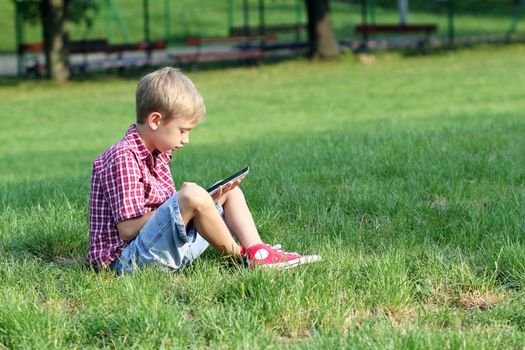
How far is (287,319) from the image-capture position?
383cm

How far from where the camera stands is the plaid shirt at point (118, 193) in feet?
15.4

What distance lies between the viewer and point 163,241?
455 cm

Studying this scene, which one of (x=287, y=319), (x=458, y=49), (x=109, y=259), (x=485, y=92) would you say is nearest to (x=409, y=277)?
(x=287, y=319)

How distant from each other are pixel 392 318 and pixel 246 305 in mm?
591

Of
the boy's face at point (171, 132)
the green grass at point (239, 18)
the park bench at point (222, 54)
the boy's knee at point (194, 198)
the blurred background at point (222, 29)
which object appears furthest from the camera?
the green grass at point (239, 18)

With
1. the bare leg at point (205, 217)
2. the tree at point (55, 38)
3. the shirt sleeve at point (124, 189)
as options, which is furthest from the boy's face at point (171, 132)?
the tree at point (55, 38)

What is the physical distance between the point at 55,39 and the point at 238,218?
840 inches

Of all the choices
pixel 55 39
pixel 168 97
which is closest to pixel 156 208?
pixel 168 97

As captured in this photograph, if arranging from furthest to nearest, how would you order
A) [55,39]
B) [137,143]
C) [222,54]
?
[222,54]
[55,39]
[137,143]

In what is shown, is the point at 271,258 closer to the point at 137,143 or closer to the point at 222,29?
the point at 137,143

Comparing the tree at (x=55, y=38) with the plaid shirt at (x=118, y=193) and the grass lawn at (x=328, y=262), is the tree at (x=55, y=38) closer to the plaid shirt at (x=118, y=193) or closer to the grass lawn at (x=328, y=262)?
the grass lawn at (x=328, y=262)

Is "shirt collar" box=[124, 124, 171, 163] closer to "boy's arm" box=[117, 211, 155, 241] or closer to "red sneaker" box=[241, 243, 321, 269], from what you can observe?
"boy's arm" box=[117, 211, 155, 241]

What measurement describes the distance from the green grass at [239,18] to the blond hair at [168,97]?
35134 millimetres

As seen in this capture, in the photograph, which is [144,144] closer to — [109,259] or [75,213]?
[109,259]
